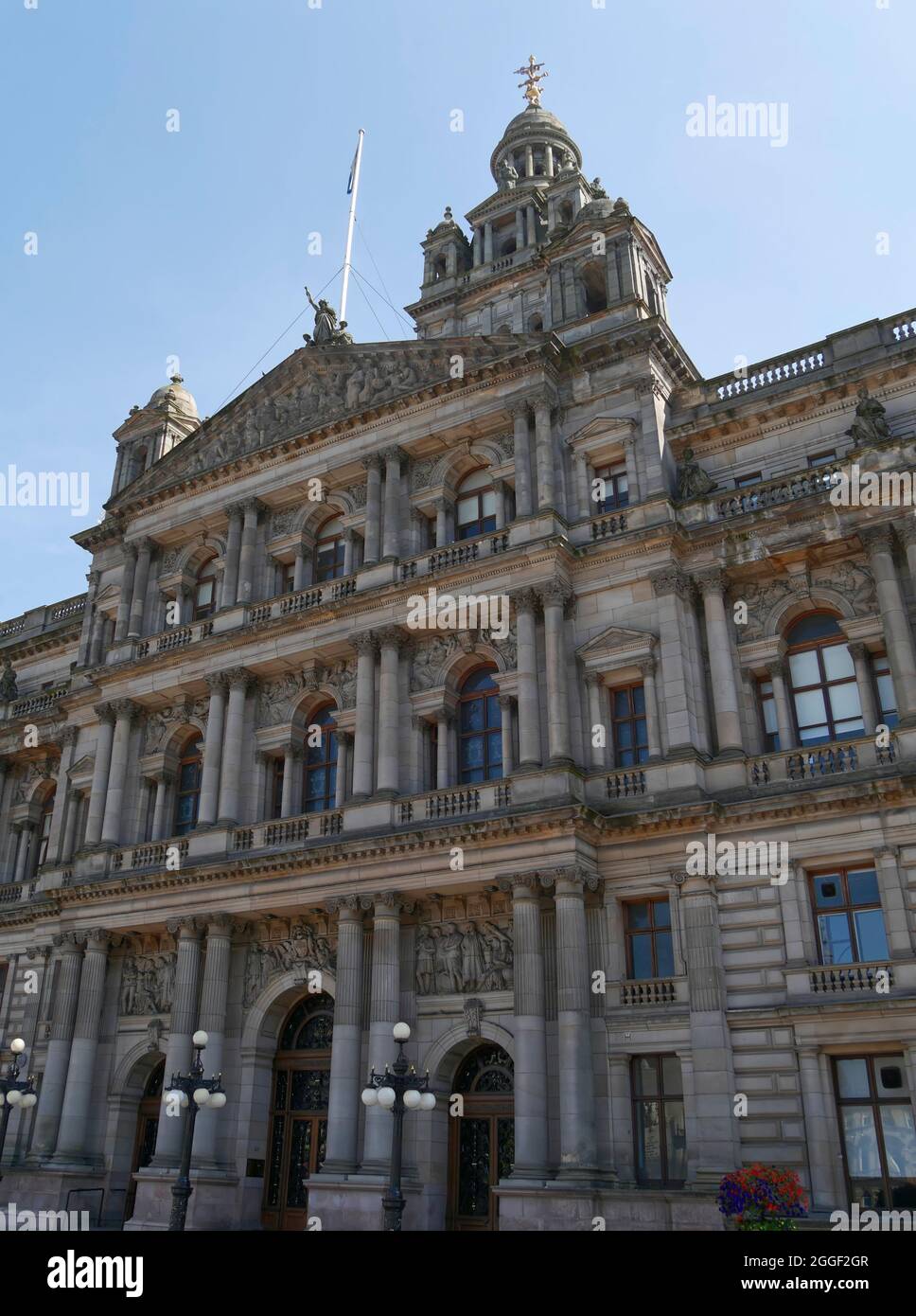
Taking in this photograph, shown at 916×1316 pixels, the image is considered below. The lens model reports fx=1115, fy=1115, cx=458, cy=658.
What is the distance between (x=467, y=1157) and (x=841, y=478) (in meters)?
16.4

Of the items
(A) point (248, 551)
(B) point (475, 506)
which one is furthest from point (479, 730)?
(A) point (248, 551)

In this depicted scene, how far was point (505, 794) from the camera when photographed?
24250 millimetres

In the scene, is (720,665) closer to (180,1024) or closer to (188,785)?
(180,1024)

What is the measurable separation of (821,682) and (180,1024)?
55.0ft

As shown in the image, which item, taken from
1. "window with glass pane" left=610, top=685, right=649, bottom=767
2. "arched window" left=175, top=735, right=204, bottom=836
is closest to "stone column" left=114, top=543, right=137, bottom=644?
"arched window" left=175, top=735, right=204, bottom=836

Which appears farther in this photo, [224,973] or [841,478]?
[224,973]

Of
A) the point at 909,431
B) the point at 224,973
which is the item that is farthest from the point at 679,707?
the point at 224,973

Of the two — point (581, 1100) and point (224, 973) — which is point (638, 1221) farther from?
point (224, 973)

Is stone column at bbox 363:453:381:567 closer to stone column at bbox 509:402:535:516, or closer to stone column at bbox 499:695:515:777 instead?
stone column at bbox 509:402:535:516

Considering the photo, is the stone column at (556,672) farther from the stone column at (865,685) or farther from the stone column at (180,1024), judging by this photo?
the stone column at (180,1024)

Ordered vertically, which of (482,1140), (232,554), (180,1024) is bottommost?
(482,1140)

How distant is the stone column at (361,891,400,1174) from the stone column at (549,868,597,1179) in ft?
12.3

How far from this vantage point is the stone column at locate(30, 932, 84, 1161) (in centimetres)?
2786
